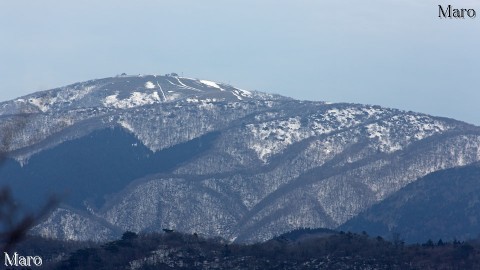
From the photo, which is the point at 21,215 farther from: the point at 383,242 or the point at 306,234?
the point at 306,234

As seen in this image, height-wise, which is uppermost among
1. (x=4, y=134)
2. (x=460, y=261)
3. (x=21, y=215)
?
(x=4, y=134)

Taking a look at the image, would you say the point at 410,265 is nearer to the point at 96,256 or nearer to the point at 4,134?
the point at 96,256

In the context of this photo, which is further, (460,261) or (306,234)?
(306,234)

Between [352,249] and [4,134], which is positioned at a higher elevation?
[4,134]

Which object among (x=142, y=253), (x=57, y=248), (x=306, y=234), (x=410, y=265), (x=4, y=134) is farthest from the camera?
(x=306, y=234)

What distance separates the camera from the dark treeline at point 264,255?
134000 mm

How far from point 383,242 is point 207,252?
23.4 metres

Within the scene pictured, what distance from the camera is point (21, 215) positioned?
983 inches

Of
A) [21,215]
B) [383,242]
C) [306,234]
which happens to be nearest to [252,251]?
[383,242]

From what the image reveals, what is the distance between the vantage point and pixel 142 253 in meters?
143

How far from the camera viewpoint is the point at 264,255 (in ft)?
477

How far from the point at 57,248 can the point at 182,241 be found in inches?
885

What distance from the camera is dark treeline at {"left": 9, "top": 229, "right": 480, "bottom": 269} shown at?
134000mm

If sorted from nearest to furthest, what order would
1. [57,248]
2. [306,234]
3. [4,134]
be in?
[4,134]
[57,248]
[306,234]
